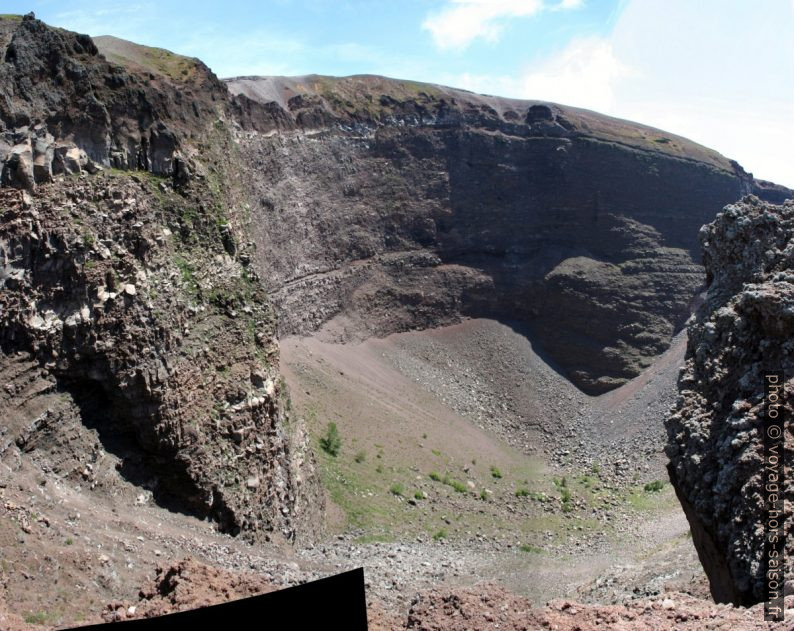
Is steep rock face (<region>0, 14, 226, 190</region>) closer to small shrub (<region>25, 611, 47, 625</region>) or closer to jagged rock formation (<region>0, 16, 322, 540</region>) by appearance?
jagged rock formation (<region>0, 16, 322, 540</region>)

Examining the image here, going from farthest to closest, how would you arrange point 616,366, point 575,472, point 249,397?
point 616,366, point 575,472, point 249,397

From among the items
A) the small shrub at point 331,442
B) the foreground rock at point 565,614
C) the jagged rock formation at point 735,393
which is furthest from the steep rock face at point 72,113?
the jagged rock formation at point 735,393

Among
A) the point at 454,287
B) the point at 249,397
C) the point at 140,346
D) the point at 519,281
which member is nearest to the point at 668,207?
the point at 519,281

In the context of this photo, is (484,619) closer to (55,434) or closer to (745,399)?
(745,399)

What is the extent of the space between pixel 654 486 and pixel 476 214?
103 ft

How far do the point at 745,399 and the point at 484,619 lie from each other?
6.94 meters

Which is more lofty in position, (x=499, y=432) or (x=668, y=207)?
(x=668, y=207)

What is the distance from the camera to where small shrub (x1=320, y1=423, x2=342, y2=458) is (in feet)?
128

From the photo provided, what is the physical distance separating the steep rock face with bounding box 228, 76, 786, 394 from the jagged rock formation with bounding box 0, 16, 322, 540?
21759mm

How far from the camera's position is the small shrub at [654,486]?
42.2 m

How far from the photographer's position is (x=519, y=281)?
6506 centimetres

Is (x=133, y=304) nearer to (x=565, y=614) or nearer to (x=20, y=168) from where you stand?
(x=20, y=168)

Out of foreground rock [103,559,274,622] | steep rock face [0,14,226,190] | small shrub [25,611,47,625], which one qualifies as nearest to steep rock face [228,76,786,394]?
steep rock face [0,14,226,190]

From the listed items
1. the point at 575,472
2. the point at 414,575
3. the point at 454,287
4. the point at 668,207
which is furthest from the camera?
the point at 668,207
